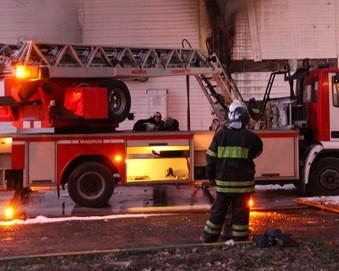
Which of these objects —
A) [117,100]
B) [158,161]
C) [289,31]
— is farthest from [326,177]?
[289,31]

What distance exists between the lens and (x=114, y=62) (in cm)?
997

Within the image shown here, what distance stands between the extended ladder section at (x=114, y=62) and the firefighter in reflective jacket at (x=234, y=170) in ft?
12.8

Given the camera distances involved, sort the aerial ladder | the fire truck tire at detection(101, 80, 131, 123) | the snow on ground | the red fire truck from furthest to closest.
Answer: the fire truck tire at detection(101, 80, 131, 123)
the red fire truck
the aerial ladder
the snow on ground

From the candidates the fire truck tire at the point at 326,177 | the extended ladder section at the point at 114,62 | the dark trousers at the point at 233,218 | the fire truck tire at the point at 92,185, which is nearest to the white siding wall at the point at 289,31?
the extended ladder section at the point at 114,62

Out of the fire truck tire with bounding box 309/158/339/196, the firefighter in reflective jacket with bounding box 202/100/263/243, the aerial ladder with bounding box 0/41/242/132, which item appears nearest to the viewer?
the firefighter in reflective jacket with bounding box 202/100/263/243

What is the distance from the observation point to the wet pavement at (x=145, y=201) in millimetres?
9344

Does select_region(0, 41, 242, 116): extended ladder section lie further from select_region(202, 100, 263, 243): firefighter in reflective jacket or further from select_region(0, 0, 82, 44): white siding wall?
select_region(0, 0, 82, 44): white siding wall

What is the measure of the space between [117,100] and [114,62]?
677 millimetres

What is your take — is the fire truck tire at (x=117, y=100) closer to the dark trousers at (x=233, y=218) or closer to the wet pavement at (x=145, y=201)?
the wet pavement at (x=145, y=201)

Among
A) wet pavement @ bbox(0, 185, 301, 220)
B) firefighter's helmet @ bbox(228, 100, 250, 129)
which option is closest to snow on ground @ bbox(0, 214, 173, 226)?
wet pavement @ bbox(0, 185, 301, 220)

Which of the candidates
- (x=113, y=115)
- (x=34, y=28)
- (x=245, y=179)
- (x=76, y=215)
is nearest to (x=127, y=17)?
(x=34, y=28)

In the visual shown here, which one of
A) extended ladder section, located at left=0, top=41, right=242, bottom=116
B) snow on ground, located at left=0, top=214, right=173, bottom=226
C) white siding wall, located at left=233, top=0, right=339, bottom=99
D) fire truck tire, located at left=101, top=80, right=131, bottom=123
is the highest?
white siding wall, located at left=233, top=0, right=339, bottom=99

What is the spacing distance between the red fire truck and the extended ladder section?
18 mm

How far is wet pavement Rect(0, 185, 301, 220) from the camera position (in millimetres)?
9344
